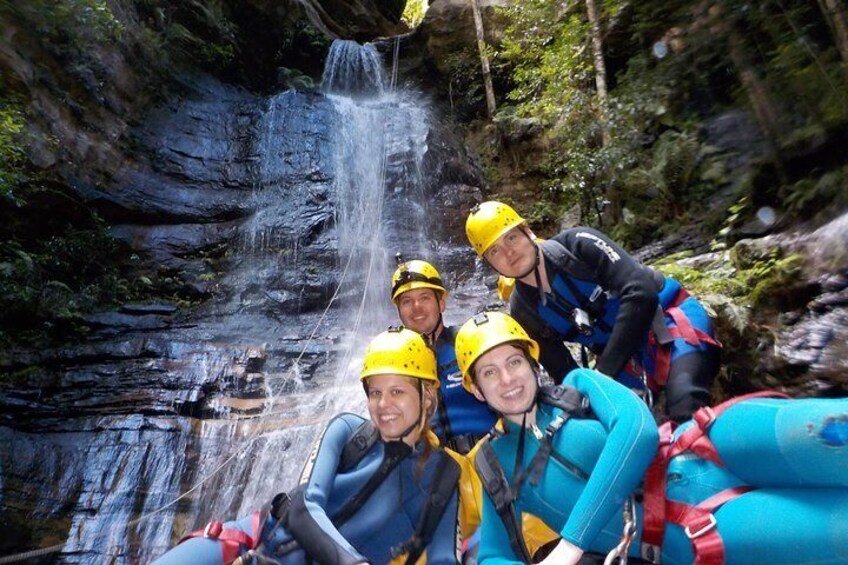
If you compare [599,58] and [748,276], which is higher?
[599,58]

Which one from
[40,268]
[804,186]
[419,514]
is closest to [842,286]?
[804,186]

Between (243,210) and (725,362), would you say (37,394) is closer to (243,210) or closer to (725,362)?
(243,210)

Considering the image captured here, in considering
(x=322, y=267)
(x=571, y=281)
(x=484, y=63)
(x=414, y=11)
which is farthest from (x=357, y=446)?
(x=414, y=11)

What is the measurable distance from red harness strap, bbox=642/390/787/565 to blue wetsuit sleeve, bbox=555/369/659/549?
0.41 ft

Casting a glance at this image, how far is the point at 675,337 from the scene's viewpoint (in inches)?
115

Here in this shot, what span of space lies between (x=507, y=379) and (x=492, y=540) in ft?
2.39

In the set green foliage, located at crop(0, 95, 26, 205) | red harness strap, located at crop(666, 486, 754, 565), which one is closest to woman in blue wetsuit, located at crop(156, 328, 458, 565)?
red harness strap, located at crop(666, 486, 754, 565)

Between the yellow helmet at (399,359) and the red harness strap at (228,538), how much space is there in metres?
1.03

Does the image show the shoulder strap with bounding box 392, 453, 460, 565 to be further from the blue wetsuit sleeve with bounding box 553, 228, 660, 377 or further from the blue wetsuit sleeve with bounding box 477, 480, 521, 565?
the blue wetsuit sleeve with bounding box 553, 228, 660, 377

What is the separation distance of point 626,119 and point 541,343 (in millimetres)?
5396

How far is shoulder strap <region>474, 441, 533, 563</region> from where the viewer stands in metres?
2.27

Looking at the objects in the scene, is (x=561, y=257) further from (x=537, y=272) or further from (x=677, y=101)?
(x=677, y=101)

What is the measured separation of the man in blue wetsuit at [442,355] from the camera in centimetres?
335

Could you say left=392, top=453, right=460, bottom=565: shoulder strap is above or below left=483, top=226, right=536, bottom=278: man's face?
below
